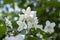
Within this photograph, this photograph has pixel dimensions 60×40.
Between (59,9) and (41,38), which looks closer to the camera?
(41,38)

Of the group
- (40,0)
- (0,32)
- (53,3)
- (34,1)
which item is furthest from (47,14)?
(0,32)

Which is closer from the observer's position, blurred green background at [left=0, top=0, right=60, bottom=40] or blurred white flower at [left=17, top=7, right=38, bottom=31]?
blurred white flower at [left=17, top=7, right=38, bottom=31]

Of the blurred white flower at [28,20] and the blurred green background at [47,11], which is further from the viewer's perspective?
the blurred green background at [47,11]

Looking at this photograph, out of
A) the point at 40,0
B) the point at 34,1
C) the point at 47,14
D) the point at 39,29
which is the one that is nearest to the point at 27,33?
the point at 39,29

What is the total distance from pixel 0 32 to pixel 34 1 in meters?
0.89

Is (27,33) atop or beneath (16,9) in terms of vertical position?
beneath

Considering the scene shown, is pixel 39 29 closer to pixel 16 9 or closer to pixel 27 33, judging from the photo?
pixel 27 33

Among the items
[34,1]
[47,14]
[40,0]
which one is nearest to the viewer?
[47,14]

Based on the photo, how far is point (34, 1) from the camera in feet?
5.65

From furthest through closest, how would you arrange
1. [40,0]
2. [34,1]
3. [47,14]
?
[34,1] → [40,0] → [47,14]

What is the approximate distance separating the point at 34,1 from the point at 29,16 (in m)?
0.84

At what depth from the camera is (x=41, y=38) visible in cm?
94

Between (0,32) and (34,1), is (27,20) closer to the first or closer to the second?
(0,32)

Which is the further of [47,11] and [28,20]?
[47,11]
